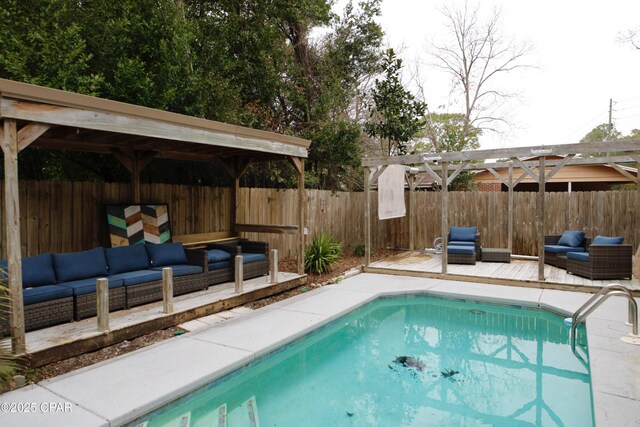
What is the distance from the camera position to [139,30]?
245 inches

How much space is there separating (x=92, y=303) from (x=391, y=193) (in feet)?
24.3

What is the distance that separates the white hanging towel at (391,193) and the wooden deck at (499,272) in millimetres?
1223

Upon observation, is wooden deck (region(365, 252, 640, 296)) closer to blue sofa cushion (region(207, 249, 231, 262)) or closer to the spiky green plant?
blue sofa cushion (region(207, 249, 231, 262))

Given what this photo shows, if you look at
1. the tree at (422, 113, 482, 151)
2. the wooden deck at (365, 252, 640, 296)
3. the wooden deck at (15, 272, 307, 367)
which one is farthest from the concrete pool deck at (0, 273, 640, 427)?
the tree at (422, 113, 482, 151)

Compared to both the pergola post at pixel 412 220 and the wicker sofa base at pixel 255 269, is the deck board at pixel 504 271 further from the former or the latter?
the wicker sofa base at pixel 255 269

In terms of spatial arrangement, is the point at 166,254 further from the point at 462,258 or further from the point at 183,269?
the point at 462,258

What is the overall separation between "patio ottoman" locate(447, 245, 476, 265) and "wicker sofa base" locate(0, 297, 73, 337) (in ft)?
24.7

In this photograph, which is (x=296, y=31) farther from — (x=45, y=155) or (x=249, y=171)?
(x=45, y=155)

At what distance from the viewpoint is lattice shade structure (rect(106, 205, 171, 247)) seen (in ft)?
18.9

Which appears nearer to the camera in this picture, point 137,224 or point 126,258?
point 126,258

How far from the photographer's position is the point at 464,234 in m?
9.70

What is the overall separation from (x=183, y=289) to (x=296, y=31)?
309 inches

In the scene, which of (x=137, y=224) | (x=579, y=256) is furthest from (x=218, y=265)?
(x=579, y=256)

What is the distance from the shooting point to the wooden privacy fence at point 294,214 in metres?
5.25
